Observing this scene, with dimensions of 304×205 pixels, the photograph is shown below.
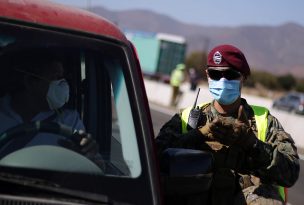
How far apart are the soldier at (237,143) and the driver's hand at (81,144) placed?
801mm

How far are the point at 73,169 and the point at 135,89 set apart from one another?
466 millimetres

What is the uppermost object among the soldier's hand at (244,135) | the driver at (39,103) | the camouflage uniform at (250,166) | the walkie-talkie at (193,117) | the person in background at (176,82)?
the driver at (39,103)

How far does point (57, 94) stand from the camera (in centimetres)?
299

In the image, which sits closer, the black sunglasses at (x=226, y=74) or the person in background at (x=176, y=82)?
the black sunglasses at (x=226, y=74)

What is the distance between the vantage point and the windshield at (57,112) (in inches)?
103

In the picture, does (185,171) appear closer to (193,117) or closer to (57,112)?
(57,112)

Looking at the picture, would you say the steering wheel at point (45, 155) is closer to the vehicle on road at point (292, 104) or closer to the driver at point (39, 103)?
the driver at point (39, 103)

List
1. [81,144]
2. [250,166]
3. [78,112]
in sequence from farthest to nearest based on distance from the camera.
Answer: [250,166] < [78,112] < [81,144]

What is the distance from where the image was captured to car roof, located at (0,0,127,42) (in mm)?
2768

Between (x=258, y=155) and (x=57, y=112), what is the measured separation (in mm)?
1153

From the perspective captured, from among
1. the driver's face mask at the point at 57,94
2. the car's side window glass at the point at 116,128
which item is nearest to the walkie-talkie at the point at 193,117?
the car's side window glass at the point at 116,128

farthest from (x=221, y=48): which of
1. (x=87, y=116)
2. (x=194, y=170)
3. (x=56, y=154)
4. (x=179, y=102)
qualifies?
(x=179, y=102)

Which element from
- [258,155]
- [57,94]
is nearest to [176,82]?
[258,155]

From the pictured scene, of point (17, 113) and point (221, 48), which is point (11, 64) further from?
point (221, 48)
